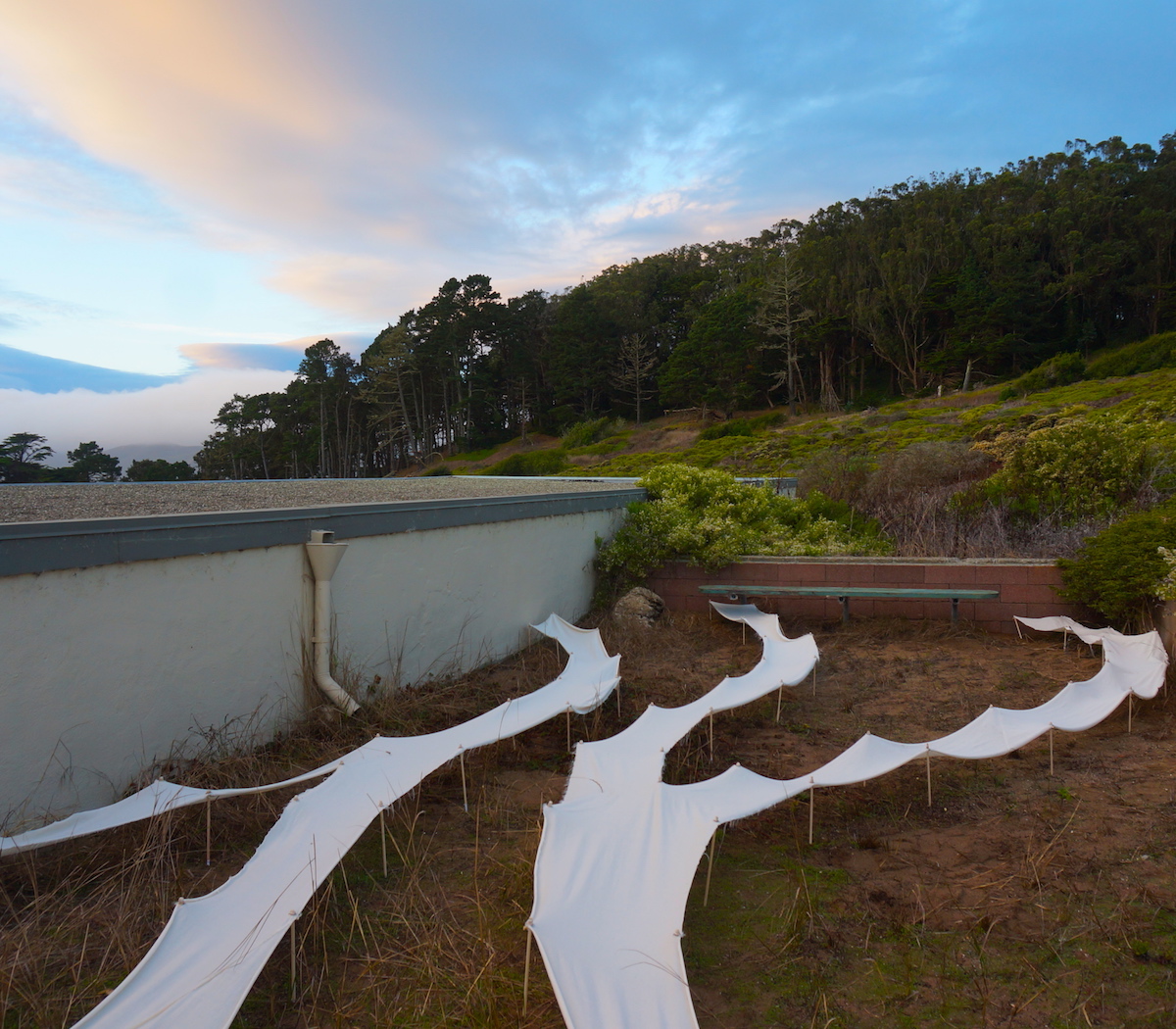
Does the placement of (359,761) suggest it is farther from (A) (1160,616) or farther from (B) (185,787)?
(A) (1160,616)

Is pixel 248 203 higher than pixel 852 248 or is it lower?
lower

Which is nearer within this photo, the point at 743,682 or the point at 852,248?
the point at 743,682

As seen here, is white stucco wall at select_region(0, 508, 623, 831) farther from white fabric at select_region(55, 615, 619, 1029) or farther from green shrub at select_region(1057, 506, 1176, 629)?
green shrub at select_region(1057, 506, 1176, 629)

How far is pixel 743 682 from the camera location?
15.4 feet

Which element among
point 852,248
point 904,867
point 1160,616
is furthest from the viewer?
point 852,248

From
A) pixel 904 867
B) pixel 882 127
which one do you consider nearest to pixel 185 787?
pixel 904 867

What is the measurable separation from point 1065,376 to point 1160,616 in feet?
85.1

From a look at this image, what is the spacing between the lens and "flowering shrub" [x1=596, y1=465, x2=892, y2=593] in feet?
25.3

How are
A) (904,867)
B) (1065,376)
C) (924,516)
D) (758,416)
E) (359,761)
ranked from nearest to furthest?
(904,867)
(359,761)
(924,516)
(1065,376)
(758,416)

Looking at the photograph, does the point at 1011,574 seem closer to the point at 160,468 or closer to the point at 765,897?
the point at 765,897

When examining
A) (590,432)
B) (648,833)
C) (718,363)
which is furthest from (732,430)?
(648,833)

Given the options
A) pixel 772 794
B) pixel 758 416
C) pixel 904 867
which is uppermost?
pixel 758 416

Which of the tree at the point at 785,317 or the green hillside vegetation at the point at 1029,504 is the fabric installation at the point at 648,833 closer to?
the green hillside vegetation at the point at 1029,504

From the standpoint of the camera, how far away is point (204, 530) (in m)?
3.78
